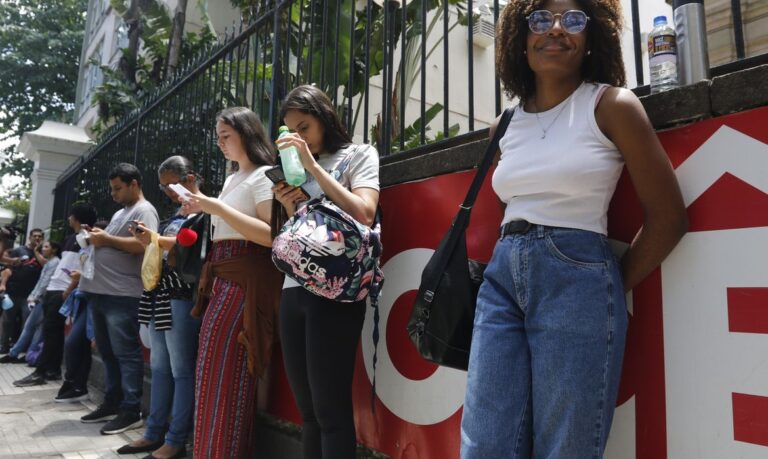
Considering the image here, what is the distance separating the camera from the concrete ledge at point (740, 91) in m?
1.48

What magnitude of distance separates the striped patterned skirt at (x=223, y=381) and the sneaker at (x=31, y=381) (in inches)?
180

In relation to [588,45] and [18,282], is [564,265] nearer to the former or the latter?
[588,45]

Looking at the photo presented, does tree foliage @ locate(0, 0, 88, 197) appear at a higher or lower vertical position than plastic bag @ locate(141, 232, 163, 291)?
higher

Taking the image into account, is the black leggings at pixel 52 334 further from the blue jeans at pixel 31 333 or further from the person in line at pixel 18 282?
the person in line at pixel 18 282

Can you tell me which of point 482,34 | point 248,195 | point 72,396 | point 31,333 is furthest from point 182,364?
point 482,34

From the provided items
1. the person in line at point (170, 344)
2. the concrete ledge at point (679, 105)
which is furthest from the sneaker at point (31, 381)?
the concrete ledge at point (679, 105)

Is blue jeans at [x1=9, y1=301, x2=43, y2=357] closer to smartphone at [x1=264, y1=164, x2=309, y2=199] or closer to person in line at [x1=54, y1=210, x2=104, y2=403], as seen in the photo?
person in line at [x1=54, y1=210, x2=104, y2=403]

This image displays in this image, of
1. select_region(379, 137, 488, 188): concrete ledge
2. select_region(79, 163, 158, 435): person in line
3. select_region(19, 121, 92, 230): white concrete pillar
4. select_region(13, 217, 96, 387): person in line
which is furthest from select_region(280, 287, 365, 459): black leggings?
select_region(19, 121, 92, 230): white concrete pillar

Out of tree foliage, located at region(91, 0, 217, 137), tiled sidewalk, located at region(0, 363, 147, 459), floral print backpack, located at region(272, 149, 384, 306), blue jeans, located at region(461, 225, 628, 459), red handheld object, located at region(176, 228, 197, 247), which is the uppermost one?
tree foliage, located at region(91, 0, 217, 137)

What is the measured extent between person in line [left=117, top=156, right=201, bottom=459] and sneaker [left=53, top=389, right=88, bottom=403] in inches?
84.9

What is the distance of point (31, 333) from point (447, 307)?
858 centimetres

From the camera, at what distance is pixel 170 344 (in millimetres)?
3475

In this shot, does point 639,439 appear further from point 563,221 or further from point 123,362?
point 123,362

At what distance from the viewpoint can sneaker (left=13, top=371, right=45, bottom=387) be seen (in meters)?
6.24
